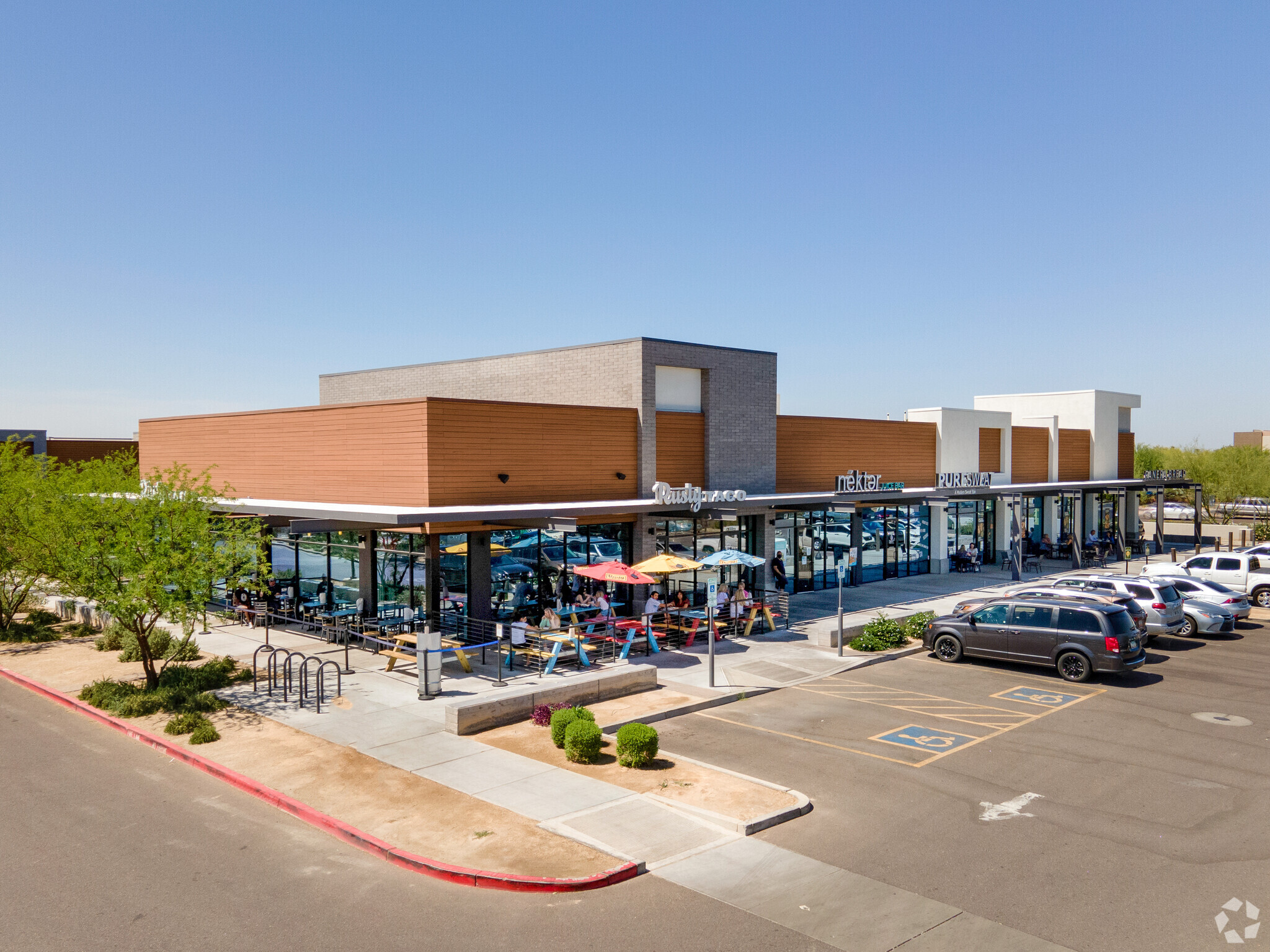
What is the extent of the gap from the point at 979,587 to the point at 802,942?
28308 millimetres

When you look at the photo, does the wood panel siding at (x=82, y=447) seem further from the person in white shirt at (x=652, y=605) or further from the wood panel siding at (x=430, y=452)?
the person in white shirt at (x=652, y=605)

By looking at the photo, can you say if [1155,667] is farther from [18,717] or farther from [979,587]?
[18,717]

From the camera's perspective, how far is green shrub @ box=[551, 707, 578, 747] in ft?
48.4

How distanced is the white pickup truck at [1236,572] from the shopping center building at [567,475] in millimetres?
7794

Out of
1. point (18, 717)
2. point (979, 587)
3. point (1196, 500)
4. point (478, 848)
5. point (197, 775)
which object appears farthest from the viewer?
point (1196, 500)

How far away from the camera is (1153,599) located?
25234 mm

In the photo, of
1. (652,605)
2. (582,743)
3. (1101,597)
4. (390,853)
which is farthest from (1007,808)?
(652,605)

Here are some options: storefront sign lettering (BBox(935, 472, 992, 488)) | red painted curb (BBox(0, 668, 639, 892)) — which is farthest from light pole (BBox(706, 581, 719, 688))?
storefront sign lettering (BBox(935, 472, 992, 488))

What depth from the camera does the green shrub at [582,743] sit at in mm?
13914

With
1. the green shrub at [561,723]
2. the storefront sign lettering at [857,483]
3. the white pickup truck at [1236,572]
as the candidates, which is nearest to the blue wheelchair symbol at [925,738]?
the green shrub at [561,723]

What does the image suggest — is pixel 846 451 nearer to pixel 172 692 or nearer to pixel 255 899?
pixel 172 692

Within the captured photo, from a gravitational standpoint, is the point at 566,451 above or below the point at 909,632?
above

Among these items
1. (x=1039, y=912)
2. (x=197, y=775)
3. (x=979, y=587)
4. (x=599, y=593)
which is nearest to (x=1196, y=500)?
(x=979, y=587)

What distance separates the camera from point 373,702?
700 inches
